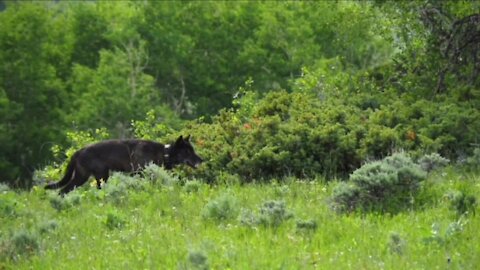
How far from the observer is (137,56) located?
187 ft

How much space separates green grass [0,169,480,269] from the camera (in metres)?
7.98

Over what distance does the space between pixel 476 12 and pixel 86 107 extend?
130 feet

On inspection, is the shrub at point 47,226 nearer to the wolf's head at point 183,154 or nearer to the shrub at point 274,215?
the shrub at point 274,215

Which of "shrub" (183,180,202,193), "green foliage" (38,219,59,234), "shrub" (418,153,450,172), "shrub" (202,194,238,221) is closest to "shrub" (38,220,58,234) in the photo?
"green foliage" (38,219,59,234)

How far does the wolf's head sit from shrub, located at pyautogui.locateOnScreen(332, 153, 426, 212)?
15.3 ft

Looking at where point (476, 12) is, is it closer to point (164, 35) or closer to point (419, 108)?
point (419, 108)

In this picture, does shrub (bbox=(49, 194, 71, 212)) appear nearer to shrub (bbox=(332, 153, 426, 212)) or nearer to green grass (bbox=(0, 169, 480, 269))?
green grass (bbox=(0, 169, 480, 269))

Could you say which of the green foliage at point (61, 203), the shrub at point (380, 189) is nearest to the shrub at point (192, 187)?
the green foliage at point (61, 203)

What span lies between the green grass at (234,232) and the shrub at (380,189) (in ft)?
0.64

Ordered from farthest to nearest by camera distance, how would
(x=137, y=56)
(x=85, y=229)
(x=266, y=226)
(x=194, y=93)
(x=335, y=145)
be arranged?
1. (x=194, y=93)
2. (x=137, y=56)
3. (x=335, y=145)
4. (x=85, y=229)
5. (x=266, y=226)

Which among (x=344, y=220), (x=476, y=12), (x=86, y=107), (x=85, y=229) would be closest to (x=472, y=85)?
(x=476, y=12)

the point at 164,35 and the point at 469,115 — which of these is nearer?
the point at 469,115

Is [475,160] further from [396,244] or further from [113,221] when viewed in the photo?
[113,221]

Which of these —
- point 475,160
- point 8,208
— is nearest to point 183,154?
point 8,208
